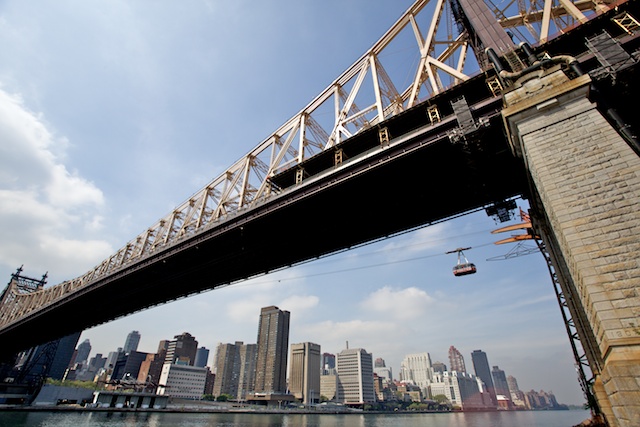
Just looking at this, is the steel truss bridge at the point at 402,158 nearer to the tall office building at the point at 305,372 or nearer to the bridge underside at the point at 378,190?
the bridge underside at the point at 378,190

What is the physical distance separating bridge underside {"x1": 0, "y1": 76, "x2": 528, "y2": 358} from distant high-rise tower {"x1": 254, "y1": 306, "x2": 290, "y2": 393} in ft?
475

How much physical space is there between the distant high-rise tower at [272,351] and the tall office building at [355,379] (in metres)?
32.5

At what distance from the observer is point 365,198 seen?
805 inches

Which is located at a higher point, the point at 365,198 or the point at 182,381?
the point at 365,198

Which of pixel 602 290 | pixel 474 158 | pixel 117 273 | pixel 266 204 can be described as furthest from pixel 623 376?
pixel 117 273

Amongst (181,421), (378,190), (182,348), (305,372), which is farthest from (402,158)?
(182,348)

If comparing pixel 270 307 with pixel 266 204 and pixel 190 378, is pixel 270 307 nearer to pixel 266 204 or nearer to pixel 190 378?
pixel 190 378

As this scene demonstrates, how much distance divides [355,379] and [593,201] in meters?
179

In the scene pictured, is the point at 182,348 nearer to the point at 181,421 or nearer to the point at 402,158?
the point at 181,421

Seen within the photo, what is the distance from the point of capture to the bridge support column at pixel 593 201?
7.68m

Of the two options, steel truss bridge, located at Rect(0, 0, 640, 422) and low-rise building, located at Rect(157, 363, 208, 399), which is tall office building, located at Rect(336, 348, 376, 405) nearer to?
low-rise building, located at Rect(157, 363, 208, 399)

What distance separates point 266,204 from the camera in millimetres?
22375

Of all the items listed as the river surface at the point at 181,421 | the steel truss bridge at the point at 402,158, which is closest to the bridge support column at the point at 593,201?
the steel truss bridge at the point at 402,158

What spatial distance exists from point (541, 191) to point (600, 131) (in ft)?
8.41
